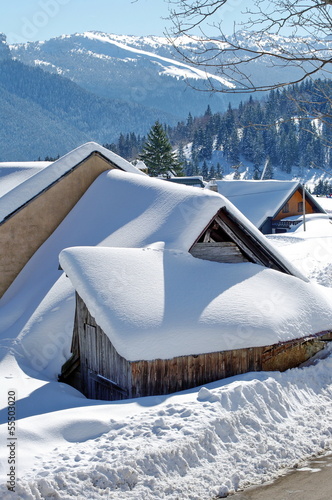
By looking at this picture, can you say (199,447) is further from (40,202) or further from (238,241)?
(40,202)

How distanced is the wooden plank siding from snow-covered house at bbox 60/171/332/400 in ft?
0.07

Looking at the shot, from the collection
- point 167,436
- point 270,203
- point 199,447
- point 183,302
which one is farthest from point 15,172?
point 270,203

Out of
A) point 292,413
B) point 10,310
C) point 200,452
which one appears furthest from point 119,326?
point 10,310

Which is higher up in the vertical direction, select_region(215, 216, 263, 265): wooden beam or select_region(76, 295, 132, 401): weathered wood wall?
select_region(215, 216, 263, 265): wooden beam

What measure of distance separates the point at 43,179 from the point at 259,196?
38459 mm

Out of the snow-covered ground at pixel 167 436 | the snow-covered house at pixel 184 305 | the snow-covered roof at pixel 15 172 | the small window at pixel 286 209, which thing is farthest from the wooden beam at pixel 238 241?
the small window at pixel 286 209

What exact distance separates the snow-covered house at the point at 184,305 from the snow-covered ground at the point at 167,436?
596 mm

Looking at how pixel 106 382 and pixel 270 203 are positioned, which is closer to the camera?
pixel 106 382

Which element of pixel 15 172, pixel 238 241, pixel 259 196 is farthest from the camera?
pixel 259 196

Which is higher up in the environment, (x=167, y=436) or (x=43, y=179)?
(x=43, y=179)

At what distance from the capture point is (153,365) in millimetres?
10180

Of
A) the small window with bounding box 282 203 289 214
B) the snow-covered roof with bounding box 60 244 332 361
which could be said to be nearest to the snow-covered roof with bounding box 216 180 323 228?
the small window with bounding box 282 203 289 214

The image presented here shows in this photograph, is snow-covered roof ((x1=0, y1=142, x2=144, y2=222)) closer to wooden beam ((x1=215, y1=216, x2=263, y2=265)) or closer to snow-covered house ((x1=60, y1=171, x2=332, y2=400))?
snow-covered house ((x1=60, y1=171, x2=332, y2=400))

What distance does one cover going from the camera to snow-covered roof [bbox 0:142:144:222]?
15.9m
